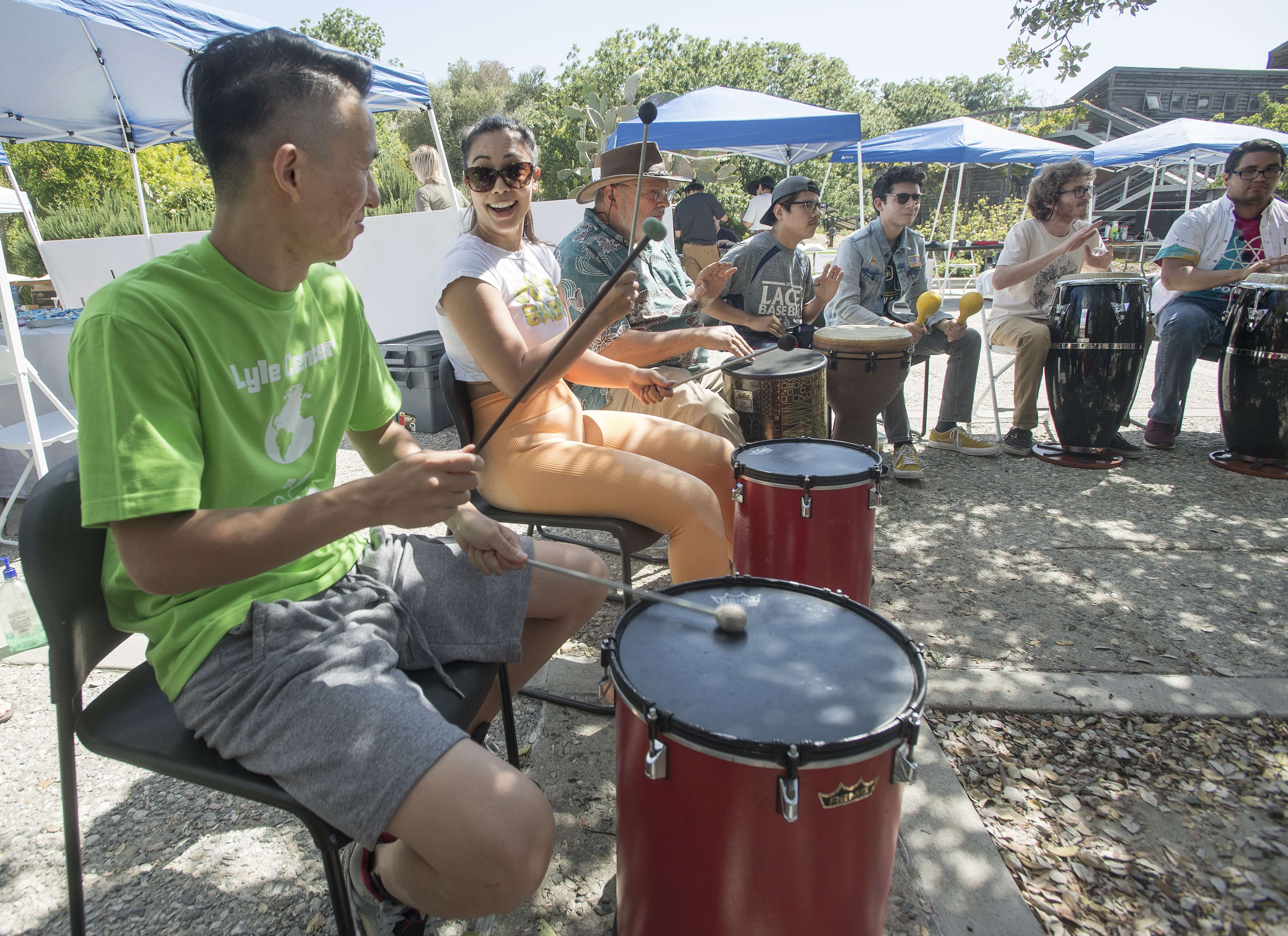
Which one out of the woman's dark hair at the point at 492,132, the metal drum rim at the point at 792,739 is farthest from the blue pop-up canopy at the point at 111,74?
the metal drum rim at the point at 792,739

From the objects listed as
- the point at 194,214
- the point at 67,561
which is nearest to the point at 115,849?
the point at 67,561

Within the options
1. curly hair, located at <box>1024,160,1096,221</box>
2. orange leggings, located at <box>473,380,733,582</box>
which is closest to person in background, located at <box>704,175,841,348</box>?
curly hair, located at <box>1024,160,1096,221</box>

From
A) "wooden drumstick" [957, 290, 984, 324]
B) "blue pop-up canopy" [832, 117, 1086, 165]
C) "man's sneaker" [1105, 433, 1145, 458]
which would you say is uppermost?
"blue pop-up canopy" [832, 117, 1086, 165]

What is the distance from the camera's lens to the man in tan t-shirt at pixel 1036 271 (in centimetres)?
477

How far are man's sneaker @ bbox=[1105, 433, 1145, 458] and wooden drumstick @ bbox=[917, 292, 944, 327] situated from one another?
1.55 metres

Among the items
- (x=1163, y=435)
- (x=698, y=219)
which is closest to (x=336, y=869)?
(x=1163, y=435)

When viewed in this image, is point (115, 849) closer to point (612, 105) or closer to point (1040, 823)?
point (1040, 823)

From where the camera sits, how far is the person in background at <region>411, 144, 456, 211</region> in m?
7.70

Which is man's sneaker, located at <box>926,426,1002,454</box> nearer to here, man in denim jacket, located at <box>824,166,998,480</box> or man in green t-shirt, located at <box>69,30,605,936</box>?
man in denim jacket, located at <box>824,166,998,480</box>

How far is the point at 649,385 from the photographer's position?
253 centimetres

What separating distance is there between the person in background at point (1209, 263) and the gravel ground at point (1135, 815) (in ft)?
10.9

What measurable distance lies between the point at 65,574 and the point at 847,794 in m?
1.31

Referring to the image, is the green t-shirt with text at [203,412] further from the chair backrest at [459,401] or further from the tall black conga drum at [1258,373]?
the tall black conga drum at [1258,373]

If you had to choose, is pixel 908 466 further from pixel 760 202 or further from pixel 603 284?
pixel 760 202
